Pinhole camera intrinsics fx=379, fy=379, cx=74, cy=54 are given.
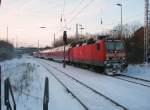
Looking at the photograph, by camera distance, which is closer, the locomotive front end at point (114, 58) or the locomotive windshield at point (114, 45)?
the locomotive front end at point (114, 58)

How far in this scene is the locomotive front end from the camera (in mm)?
30797

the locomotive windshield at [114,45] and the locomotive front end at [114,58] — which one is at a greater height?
the locomotive windshield at [114,45]

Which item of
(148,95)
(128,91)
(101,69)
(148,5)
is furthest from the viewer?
(148,5)

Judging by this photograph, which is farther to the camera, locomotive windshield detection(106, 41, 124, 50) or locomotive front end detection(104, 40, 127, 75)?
locomotive windshield detection(106, 41, 124, 50)

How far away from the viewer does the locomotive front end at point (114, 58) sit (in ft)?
101

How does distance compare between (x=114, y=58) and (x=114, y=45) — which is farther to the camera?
(x=114, y=45)

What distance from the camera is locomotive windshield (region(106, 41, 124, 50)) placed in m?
31.3

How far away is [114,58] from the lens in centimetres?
3106

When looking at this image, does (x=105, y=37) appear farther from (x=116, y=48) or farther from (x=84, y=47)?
(x=84, y=47)

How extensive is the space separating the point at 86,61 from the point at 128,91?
2097 cm

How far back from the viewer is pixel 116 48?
3138 centimetres

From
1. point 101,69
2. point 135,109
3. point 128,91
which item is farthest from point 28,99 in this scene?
point 101,69

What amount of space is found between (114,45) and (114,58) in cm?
118

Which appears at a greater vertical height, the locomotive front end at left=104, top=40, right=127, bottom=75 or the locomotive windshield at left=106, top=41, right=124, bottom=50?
the locomotive windshield at left=106, top=41, right=124, bottom=50
